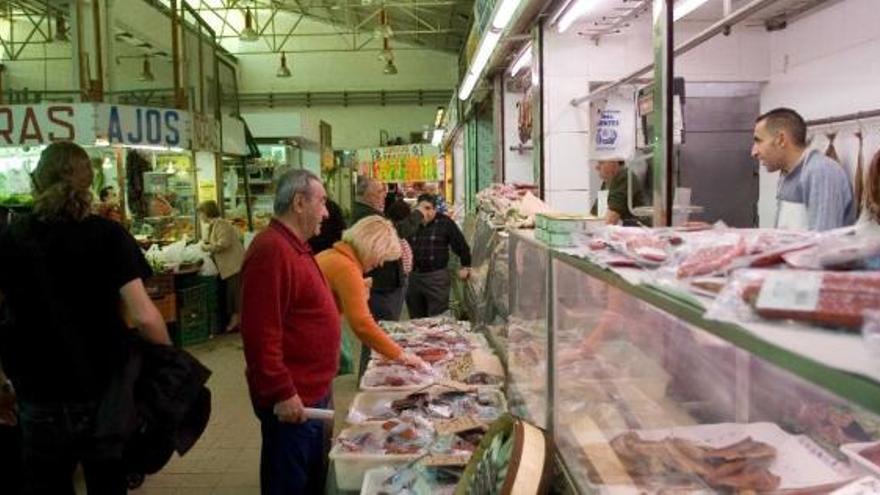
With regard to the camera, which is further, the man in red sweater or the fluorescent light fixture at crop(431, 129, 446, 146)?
the fluorescent light fixture at crop(431, 129, 446, 146)

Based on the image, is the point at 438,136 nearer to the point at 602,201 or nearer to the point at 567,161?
the point at 602,201

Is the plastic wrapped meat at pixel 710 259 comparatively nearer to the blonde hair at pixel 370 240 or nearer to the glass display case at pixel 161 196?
the blonde hair at pixel 370 240

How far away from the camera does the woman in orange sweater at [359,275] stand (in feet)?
13.1

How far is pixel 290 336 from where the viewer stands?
3.23 meters

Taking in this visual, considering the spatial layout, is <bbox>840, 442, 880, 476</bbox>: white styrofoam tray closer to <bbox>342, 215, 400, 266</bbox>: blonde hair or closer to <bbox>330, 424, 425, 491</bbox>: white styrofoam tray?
<bbox>330, 424, 425, 491</bbox>: white styrofoam tray

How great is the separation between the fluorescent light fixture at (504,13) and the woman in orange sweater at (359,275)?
4.52 feet

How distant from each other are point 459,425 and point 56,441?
60.7 inches

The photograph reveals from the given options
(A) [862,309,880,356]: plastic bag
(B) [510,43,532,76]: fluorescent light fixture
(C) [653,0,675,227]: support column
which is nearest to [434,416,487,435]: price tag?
(C) [653,0,675,227]: support column

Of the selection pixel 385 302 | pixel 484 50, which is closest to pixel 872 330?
pixel 484 50

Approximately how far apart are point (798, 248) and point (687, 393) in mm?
1160

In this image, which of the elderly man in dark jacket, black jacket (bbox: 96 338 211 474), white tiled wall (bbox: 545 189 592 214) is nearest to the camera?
black jacket (bbox: 96 338 211 474)

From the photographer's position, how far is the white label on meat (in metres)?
0.90

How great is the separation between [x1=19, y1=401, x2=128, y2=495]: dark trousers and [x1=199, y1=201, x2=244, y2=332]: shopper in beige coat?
690cm

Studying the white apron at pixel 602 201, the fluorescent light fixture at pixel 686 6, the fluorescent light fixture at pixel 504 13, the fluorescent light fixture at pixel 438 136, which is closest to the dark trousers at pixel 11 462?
the fluorescent light fixture at pixel 504 13
